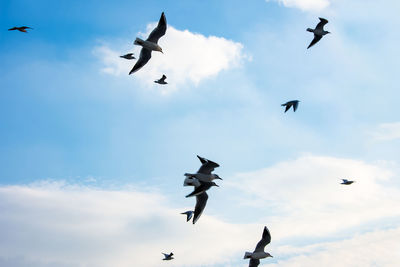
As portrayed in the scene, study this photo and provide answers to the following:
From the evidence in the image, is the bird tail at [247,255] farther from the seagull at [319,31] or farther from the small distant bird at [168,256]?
the seagull at [319,31]

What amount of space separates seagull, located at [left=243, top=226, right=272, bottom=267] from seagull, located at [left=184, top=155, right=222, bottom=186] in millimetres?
4846

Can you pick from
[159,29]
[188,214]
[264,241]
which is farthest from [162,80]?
[264,241]

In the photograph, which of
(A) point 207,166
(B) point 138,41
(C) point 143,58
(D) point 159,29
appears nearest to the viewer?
(A) point 207,166

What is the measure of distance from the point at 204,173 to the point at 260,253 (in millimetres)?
6483

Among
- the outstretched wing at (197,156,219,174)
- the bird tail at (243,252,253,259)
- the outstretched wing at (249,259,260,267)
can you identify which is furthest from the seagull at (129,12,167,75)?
the outstretched wing at (249,259,260,267)

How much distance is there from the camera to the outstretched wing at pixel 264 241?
92.2ft

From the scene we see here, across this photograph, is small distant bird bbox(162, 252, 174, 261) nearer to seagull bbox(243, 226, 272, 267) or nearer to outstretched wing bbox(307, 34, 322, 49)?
seagull bbox(243, 226, 272, 267)

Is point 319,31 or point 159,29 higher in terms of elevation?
point 319,31

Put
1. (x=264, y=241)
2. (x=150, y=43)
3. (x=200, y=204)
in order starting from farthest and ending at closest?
(x=150, y=43), (x=200, y=204), (x=264, y=241)

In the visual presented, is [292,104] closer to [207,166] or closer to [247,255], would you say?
[207,166]

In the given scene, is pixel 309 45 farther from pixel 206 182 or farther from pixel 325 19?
pixel 206 182

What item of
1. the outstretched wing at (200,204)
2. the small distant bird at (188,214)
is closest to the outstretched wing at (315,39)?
the outstretched wing at (200,204)

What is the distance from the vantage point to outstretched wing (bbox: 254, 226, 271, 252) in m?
28.1

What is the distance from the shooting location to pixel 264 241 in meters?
28.4
